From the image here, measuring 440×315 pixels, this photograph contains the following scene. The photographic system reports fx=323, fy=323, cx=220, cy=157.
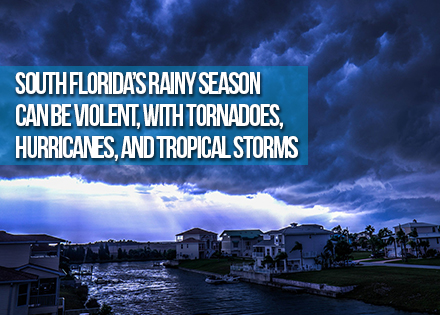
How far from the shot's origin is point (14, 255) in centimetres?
3077

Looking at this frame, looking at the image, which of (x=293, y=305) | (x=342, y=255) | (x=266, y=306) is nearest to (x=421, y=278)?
(x=293, y=305)

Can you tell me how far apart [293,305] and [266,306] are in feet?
12.9

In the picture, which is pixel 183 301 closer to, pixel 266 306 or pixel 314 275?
pixel 266 306

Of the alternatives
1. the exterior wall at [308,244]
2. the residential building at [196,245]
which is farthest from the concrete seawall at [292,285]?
the residential building at [196,245]

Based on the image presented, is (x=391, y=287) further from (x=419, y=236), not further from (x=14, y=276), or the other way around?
(x=419, y=236)

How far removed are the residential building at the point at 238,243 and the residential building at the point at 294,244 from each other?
5402 centimetres

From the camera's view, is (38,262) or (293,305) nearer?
(38,262)

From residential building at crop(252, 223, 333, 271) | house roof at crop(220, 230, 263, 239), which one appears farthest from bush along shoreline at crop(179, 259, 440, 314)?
house roof at crop(220, 230, 263, 239)

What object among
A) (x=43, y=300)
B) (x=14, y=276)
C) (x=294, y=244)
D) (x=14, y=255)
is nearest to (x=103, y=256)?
(x=294, y=244)

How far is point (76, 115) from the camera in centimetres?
3136

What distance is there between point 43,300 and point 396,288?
44.4m

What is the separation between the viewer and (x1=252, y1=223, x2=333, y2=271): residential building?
76250 mm

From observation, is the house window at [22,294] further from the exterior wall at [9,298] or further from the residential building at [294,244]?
the residential building at [294,244]

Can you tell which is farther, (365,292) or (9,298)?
(365,292)
